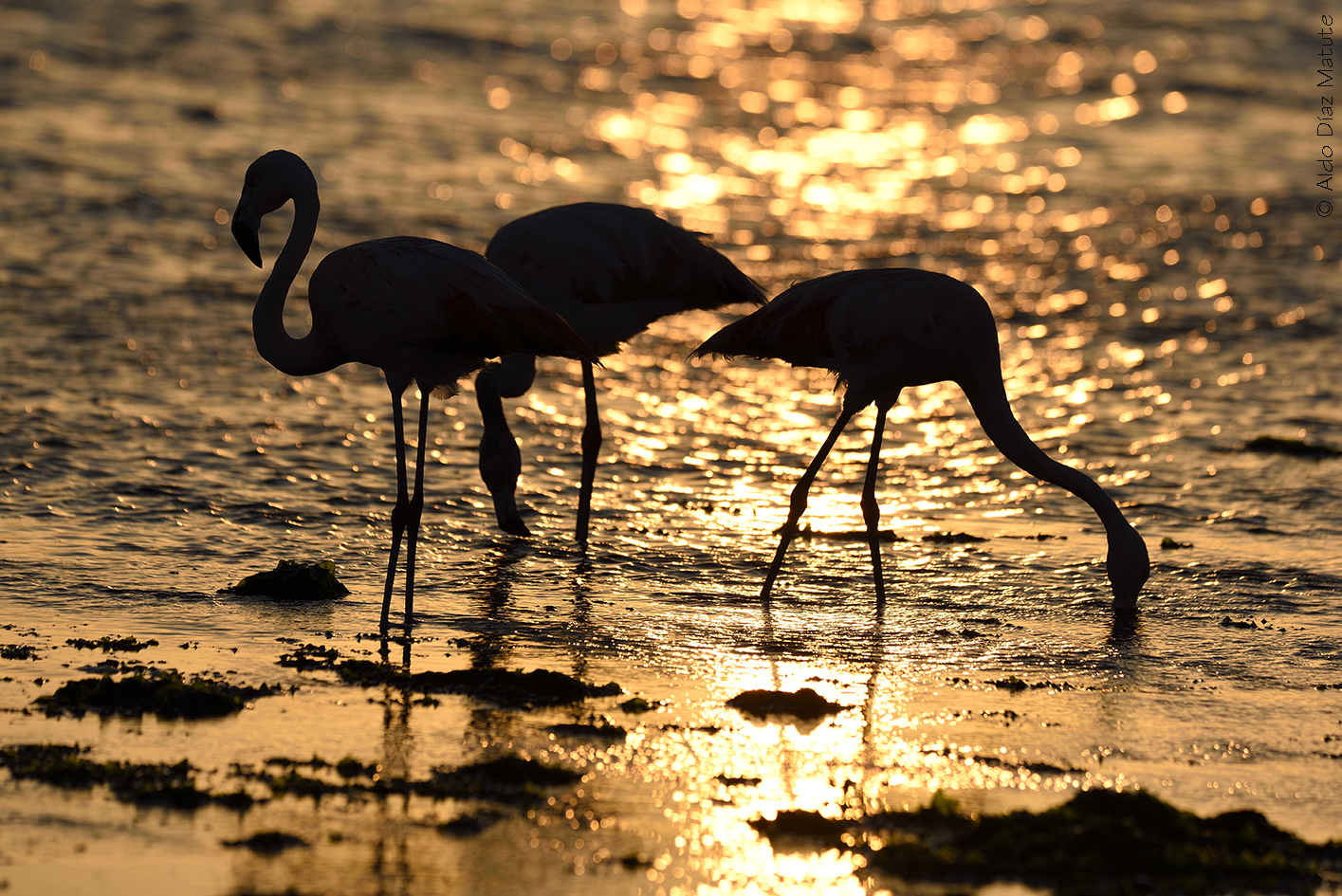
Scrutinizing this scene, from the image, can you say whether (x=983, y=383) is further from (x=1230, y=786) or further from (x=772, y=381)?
(x=772, y=381)

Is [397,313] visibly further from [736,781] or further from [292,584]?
[736,781]

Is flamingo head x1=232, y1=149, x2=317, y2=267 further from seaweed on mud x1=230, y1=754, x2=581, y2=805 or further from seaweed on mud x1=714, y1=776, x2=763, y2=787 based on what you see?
seaweed on mud x1=714, y1=776, x2=763, y2=787

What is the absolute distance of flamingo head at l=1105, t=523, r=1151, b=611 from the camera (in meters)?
6.99

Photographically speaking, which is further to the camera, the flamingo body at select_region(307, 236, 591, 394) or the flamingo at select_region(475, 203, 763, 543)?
the flamingo at select_region(475, 203, 763, 543)

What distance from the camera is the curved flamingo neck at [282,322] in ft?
22.6

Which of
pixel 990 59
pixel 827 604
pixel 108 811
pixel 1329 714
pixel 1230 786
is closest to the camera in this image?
pixel 108 811

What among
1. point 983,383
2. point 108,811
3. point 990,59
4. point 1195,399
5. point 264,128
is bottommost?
point 108,811

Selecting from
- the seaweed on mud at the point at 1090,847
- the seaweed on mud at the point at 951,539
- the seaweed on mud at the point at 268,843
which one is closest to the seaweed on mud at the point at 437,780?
the seaweed on mud at the point at 268,843

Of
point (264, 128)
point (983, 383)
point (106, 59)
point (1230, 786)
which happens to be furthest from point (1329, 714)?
point (106, 59)

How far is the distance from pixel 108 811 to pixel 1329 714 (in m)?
4.27

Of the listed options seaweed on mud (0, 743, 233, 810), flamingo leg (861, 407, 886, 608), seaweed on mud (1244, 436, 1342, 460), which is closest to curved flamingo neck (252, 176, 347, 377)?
seaweed on mud (0, 743, 233, 810)

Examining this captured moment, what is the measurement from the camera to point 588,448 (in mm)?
8734

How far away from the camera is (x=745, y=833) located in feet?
15.2

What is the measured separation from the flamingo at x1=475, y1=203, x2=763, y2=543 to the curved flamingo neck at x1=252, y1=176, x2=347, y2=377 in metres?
1.46
